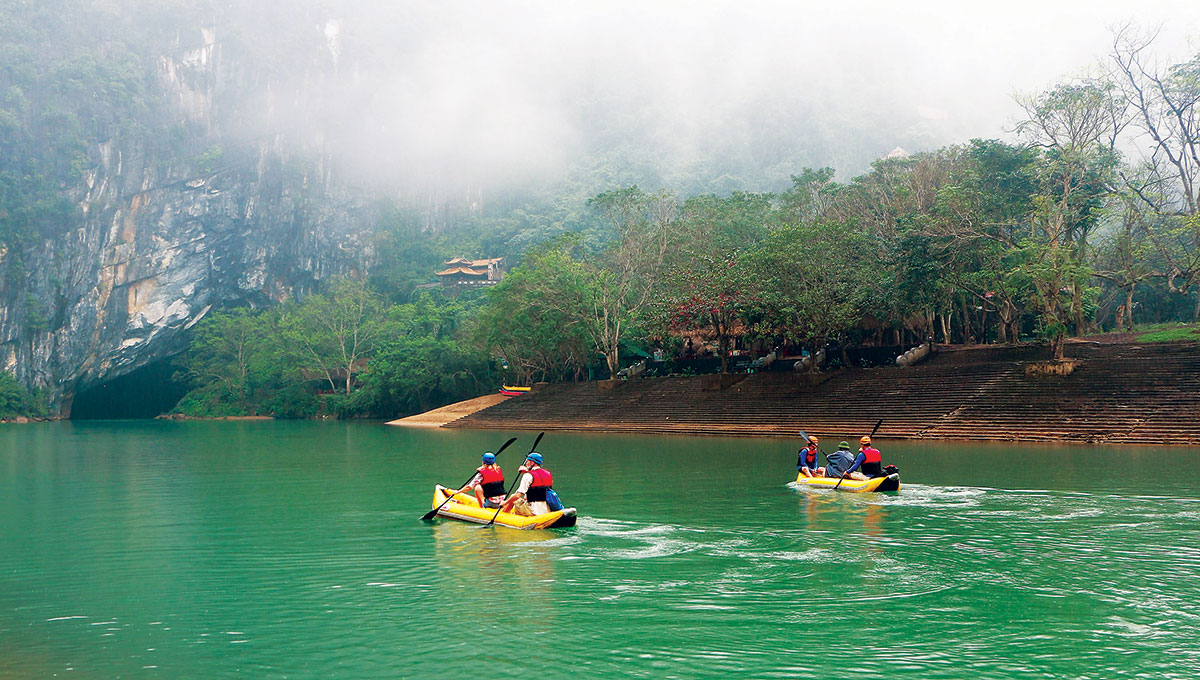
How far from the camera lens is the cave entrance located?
7531 centimetres

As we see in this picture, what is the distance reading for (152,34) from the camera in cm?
8612

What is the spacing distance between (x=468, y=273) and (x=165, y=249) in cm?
2658

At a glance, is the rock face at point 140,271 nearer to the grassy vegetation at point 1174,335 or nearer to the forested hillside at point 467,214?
the forested hillside at point 467,214

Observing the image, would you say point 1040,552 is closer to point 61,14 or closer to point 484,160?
point 61,14

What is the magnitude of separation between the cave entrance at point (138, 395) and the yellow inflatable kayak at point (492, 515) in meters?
70.4

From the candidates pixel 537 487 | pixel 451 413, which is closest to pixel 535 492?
pixel 537 487

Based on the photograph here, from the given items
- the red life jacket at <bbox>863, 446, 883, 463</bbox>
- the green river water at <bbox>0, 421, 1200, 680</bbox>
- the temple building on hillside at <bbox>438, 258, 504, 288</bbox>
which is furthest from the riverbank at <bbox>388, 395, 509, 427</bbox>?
the red life jacket at <bbox>863, 446, 883, 463</bbox>

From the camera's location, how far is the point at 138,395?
76625 millimetres

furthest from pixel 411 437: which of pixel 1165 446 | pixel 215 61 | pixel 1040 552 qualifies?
pixel 215 61

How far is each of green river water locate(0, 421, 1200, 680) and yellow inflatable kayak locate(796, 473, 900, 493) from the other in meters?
0.34

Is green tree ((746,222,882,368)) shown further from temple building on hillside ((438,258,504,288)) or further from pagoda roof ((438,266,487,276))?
pagoda roof ((438,266,487,276))

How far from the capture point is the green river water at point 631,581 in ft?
21.6

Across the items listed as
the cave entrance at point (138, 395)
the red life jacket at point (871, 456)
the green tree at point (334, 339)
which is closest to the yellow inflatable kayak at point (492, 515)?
the red life jacket at point (871, 456)

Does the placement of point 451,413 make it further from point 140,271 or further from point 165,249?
point 165,249
